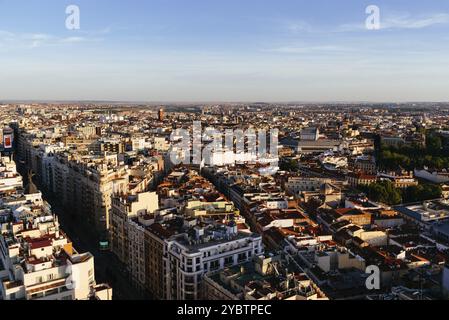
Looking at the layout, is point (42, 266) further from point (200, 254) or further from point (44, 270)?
point (200, 254)

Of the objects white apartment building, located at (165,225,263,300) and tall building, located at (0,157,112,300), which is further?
white apartment building, located at (165,225,263,300)

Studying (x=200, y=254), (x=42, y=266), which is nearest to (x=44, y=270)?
(x=42, y=266)

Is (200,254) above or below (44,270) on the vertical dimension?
below

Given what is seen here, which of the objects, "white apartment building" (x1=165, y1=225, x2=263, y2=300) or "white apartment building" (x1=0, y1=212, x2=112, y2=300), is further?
"white apartment building" (x1=165, y1=225, x2=263, y2=300)

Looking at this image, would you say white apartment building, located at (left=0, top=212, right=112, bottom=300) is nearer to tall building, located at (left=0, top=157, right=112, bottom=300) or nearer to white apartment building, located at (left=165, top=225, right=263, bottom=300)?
tall building, located at (left=0, top=157, right=112, bottom=300)

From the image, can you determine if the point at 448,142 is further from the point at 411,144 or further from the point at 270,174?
the point at 270,174

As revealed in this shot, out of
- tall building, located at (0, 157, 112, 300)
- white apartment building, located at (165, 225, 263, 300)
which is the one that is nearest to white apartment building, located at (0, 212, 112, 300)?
tall building, located at (0, 157, 112, 300)

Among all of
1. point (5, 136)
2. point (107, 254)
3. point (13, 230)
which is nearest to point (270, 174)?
point (107, 254)

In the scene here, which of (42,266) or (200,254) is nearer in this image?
(42,266)

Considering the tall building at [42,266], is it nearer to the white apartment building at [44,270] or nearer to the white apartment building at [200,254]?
the white apartment building at [44,270]

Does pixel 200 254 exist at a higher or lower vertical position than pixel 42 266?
lower
